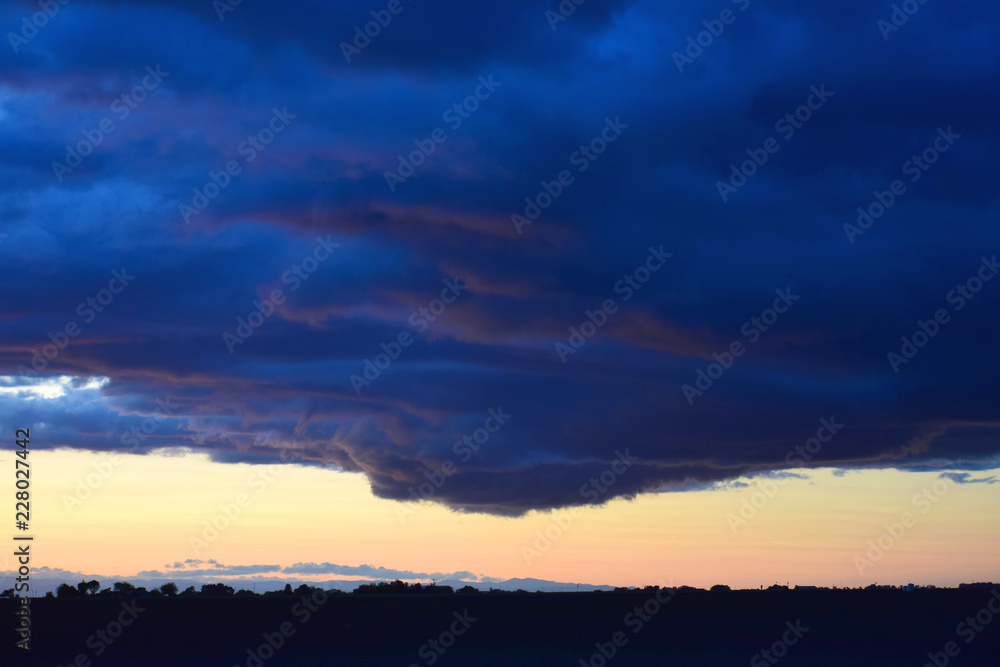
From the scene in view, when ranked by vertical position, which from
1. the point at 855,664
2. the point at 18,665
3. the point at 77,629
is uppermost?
the point at 77,629

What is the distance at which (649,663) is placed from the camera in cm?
10169

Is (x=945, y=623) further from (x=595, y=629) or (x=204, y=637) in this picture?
(x=204, y=637)

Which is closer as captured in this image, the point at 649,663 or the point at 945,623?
the point at 649,663

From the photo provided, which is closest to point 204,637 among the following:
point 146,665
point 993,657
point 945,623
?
point 146,665

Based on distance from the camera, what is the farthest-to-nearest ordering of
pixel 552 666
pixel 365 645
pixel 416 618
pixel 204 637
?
pixel 416 618
pixel 204 637
pixel 365 645
pixel 552 666

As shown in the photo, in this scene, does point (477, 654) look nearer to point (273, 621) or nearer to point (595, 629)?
point (595, 629)

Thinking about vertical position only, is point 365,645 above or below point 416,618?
below

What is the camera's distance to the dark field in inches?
4193

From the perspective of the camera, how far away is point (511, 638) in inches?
5428

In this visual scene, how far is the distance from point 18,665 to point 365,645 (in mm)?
40359

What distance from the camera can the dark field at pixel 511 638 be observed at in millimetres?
106500

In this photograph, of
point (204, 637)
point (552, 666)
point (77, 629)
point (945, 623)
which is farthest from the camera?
point (945, 623)

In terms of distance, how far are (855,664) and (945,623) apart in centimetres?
7535

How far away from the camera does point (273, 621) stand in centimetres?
16675
